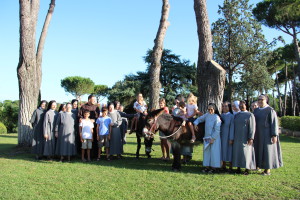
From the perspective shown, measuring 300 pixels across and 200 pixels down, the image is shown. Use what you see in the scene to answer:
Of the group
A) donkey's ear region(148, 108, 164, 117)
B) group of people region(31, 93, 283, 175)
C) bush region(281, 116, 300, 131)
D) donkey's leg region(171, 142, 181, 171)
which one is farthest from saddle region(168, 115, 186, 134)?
bush region(281, 116, 300, 131)

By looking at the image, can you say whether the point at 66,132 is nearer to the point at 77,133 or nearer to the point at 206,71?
the point at 77,133

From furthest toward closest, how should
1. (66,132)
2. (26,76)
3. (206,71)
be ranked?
(26,76) → (206,71) → (66,132)

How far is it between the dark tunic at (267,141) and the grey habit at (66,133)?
5770 mm

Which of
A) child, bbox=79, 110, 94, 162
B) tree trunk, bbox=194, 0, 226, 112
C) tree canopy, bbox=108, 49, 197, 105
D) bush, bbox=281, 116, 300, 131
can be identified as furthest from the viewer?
tree canopy, bbox=108, 49, 197, 105

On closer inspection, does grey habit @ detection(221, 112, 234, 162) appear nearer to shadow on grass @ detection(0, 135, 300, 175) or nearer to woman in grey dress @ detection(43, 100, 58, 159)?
shadow on grass @ detection(0, 135, 300, 175)

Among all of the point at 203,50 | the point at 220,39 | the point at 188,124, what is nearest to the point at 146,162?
the point at 188,124

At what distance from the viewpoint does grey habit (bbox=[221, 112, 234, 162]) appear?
23.3 ft

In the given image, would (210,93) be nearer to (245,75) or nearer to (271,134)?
(271,134)

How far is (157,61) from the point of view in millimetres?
13664

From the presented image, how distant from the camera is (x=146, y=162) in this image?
28.0 ft

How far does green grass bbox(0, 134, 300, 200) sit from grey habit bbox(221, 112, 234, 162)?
0.56 m

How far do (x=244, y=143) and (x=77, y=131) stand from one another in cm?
558

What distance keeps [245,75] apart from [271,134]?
25785 mm

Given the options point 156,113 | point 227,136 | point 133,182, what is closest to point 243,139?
point 227,136
